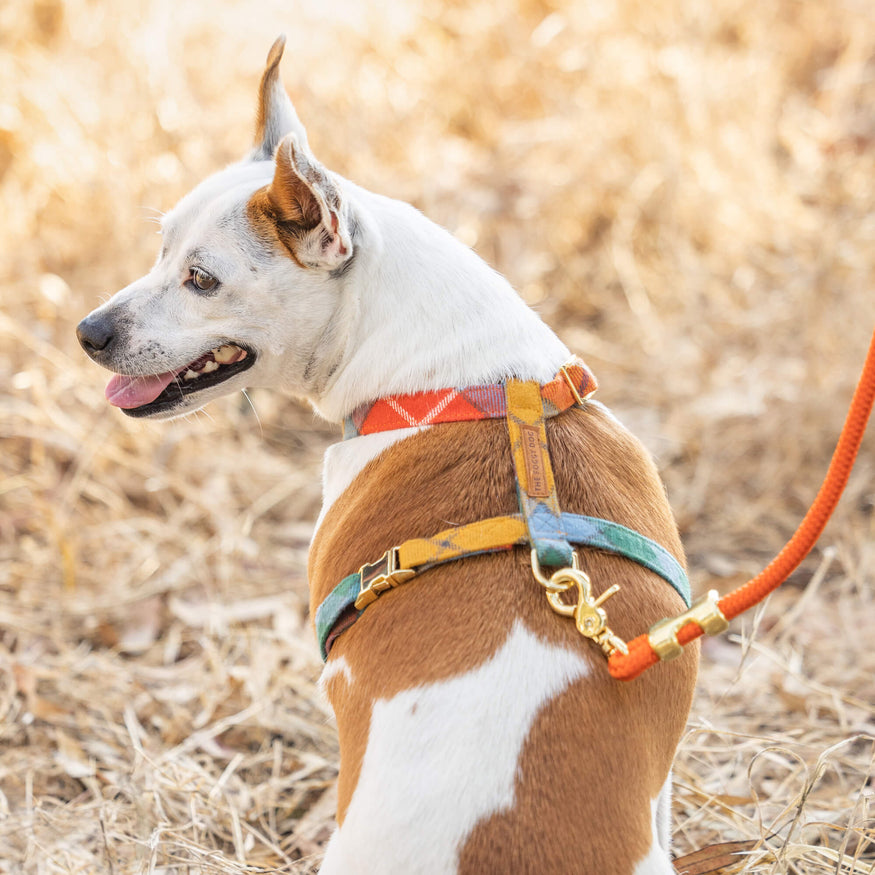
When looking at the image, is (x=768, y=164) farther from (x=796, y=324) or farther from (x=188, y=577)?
(x=188, y=577)

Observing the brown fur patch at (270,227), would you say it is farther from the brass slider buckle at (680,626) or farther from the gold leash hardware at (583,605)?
the brass slider buckle at (680,626)

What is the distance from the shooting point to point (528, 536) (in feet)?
4.64

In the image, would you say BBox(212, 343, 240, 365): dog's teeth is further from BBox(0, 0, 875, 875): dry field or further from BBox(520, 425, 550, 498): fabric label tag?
BBox(0, 0, 875, 875): dry field

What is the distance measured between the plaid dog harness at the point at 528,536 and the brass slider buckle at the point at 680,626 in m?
0.06

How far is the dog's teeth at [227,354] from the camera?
5.94ft

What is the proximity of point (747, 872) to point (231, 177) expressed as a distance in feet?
5.68

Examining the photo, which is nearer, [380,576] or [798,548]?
[798,548]

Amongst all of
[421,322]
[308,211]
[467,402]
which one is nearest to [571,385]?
[467,402]

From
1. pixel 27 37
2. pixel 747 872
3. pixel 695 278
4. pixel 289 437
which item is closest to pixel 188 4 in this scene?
pixel 27 37

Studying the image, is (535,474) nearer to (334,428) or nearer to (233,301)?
(233,301)

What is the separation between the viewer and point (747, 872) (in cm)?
184

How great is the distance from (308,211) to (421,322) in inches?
11.1

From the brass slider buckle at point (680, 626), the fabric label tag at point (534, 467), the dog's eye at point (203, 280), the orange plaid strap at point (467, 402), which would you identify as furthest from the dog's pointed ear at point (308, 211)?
the brass slider buckle at point (680, 626)

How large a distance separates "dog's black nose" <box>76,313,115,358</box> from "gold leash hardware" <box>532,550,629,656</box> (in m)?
0.99
